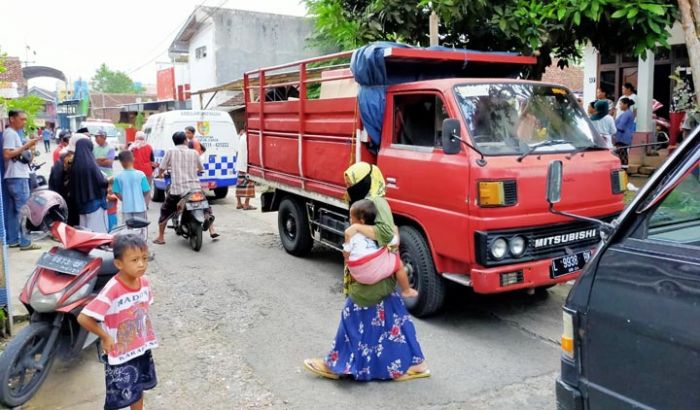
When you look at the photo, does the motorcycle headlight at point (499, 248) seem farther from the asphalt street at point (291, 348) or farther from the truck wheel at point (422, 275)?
the asphalt street at point (291, 348)

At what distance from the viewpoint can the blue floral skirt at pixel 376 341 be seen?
12.8ft

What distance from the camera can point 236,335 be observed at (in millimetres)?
4965

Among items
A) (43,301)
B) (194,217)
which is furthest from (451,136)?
(194,217)

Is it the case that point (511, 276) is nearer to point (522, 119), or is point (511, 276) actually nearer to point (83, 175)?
point (522, 119)

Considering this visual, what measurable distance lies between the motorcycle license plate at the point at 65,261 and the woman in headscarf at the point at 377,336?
1814 millimetres

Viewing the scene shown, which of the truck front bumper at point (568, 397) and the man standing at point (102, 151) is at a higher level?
the man standing at point (102, 151)

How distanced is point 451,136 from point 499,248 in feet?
3.08

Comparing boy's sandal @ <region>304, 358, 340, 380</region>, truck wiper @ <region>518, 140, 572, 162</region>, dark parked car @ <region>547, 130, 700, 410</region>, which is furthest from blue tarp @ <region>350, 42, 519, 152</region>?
dark parked car @ <region>547, 130, 700, 410</region>

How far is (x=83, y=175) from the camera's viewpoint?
650cm

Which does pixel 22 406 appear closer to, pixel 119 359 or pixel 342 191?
pixel 119 359

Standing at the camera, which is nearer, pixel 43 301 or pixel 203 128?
pixel 43 301

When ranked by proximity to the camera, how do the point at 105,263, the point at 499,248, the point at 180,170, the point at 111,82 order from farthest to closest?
the point at 111,82 → the point at 180,170 → the point at 499,248 → the point at 105,263

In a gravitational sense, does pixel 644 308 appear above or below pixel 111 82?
below

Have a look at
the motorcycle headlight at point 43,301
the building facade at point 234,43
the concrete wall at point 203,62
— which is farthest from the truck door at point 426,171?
the concrete wall at point 203,62
